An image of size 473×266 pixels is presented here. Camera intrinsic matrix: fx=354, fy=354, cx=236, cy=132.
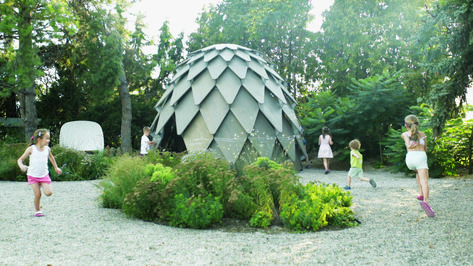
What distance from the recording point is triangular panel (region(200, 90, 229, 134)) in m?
8.98

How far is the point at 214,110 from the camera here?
911cm

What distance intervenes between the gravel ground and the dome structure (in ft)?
12.4

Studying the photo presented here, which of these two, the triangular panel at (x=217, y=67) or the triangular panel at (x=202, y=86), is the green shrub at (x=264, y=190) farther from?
the triangular panel at (x=217, y=67)

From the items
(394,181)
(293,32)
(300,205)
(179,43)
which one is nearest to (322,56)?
(293,32)

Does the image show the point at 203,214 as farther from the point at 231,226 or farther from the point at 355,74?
the point at 355,74

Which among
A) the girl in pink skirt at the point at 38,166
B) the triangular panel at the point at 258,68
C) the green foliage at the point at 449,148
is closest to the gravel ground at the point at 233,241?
the girl in pink skirt at the point at 38,166

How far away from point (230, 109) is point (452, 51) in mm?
5143

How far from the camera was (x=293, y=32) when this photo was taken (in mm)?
20469

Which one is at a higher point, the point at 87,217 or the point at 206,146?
the point at 206,146

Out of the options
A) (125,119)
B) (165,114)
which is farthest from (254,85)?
(125,119)

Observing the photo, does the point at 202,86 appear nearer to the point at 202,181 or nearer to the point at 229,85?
the point at 229,85

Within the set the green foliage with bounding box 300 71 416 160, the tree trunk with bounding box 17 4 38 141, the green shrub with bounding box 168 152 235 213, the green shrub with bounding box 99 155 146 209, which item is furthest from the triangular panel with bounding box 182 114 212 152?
the tree trunk with bounding box 17 4 38 141

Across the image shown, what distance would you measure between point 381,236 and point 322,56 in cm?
1714

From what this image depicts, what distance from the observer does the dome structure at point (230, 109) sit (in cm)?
902
